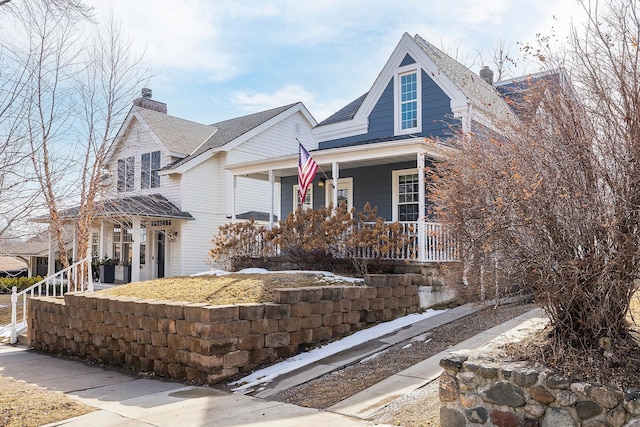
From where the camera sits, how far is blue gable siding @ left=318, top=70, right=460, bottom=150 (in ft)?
44.5

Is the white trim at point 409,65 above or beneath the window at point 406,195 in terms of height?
above

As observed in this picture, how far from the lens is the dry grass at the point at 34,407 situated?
5287 mm

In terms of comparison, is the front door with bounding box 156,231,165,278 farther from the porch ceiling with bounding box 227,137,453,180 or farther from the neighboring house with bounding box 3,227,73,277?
the porch ceiling with bounding box 227,137,453,180

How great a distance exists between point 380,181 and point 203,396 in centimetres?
939

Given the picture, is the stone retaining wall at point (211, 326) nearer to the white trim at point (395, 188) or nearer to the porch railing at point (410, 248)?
the porch railing at point (410, 248)

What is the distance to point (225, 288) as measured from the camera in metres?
8.63

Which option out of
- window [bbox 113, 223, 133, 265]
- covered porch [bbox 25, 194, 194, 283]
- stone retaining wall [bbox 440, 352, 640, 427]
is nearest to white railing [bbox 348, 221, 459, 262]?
stone retaining wall [bbox 440, 352, 640, 427]

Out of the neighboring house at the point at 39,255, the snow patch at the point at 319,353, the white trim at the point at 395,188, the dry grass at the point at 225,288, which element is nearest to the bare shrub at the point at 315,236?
the dry grass at the point at 225,288

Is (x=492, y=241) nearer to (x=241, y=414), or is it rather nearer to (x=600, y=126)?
(x=600, y=126)

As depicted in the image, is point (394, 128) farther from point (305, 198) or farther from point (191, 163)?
point (191, 163)

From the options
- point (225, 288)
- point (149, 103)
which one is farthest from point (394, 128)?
point (149, 103)

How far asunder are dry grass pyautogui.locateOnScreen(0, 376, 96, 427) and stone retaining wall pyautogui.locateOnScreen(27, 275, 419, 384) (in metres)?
1.47

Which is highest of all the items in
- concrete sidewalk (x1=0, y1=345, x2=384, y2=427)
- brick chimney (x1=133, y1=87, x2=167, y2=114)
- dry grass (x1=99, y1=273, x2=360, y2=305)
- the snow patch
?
brick chimney (x1=133, y1=87, x2=167, y2=114)

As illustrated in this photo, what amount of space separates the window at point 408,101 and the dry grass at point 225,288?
20.9ft
